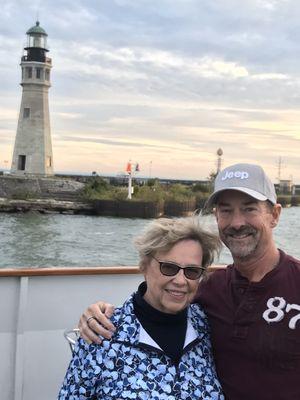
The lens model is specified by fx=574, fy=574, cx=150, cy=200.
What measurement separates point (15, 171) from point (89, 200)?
22.9ft

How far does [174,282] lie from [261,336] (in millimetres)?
308

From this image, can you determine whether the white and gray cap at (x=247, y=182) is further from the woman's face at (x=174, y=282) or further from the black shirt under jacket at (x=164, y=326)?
the black shirt under jacket at (x=164, y=326)

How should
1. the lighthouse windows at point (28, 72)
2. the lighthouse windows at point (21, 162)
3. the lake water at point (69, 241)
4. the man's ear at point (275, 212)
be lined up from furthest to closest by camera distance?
the lighthouse windows at point (28, 72) < the lighthouse windows at point (21, 162) < the lake water at point (69, 241) < the man's ear at point (275, 212)

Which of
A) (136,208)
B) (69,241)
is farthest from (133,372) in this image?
(136,208)

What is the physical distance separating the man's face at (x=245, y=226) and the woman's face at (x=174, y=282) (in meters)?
0.13

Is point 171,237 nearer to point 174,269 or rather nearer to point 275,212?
point 174,269

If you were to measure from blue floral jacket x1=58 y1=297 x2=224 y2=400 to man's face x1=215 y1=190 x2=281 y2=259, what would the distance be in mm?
346

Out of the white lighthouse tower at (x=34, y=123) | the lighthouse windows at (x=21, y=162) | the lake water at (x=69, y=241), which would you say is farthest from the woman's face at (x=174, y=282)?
the lighthouse windows at (x=21, y=162)

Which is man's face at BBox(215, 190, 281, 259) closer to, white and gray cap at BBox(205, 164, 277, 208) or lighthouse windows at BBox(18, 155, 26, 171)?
white and gray cap at BBox(205, 164, 277, 208)

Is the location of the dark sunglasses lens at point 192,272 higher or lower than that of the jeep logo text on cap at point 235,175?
lower

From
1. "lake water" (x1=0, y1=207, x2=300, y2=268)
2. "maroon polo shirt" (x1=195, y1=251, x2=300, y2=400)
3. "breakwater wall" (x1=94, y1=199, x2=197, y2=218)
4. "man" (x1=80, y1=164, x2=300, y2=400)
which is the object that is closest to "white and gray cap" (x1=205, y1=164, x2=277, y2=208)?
"man" (x1=80, y1=164, x2=300, y2=400)

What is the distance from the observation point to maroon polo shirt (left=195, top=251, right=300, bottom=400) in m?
1.71

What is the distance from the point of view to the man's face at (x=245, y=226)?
1841mm

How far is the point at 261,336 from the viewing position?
1731 millimetres
